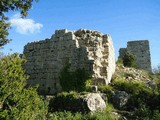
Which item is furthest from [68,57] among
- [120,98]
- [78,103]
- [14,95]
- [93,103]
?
[14,95]

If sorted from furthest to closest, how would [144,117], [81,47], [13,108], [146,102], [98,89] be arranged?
[81,47] → [98,89] → [146,102] → [144,117] → [13,108]

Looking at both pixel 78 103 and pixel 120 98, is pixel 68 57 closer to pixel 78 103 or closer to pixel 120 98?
pixel 120 98

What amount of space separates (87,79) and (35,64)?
187 inches

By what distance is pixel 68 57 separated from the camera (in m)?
19.7

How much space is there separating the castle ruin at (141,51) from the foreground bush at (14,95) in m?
21.7

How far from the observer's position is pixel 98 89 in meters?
17.6

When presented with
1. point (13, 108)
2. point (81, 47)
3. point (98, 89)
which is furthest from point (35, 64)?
point (13, 108)

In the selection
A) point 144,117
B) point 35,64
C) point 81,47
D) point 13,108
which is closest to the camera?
point 13,108

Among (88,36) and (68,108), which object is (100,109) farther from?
(88,36)

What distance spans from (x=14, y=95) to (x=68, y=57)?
977 cm

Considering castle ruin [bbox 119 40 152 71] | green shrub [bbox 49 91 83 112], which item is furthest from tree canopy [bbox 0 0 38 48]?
castle ruin [bbox 119 40 152 71]

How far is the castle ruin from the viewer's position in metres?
31.3

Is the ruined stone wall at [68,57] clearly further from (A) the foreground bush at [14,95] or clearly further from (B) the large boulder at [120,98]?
(A) the foreground bush at [14,95]

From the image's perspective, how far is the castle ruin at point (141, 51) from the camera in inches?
1232
